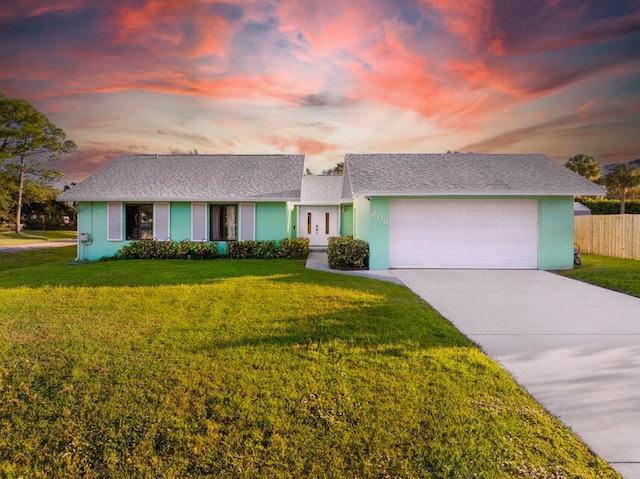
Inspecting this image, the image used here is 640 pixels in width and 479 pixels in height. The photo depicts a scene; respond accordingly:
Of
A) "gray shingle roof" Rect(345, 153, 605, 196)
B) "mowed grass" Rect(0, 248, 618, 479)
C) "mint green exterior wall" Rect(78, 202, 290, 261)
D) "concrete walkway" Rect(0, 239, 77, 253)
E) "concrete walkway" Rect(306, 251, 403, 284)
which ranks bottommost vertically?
"mowed grass" Rect(0, 248, 618, 479)

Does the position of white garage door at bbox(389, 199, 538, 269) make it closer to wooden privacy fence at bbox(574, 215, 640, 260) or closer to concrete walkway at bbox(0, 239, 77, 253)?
wooden privacy fence at bbox(574, 215, 640, 260)

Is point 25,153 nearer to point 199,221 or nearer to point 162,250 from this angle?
point 162,250

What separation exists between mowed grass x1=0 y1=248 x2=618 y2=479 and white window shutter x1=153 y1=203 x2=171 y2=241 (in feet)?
31.2

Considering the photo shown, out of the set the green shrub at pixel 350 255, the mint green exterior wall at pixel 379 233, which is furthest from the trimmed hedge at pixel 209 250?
the mint green exterior wall at pixel 379 233

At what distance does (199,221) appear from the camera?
15.9 m

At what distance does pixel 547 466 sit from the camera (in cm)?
258

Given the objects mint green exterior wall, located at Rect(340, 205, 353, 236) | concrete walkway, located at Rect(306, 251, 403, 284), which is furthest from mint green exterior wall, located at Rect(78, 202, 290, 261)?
mint green exterior wall, located at Rect(340, 205, 353, 236)

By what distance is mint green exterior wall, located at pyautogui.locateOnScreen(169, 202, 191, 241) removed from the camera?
52.0ft

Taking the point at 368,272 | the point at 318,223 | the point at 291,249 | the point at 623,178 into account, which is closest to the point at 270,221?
the point at 291,249

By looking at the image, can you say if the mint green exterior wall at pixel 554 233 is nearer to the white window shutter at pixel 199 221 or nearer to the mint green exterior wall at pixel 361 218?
the mint green exterior wall at pixel 361 218

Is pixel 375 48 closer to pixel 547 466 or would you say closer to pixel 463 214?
pixel 463 214

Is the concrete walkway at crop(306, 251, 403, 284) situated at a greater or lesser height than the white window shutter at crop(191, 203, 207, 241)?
lesser

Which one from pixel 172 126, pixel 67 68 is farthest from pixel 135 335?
pixel 172 126

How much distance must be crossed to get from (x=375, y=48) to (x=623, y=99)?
40.1 feet
